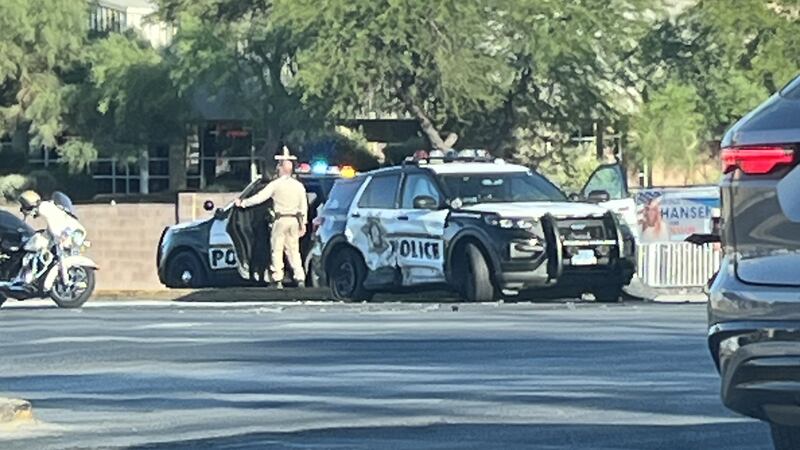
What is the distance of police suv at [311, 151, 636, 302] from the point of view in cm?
2330

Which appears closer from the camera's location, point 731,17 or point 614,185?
point 614,185

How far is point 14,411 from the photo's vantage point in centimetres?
1167

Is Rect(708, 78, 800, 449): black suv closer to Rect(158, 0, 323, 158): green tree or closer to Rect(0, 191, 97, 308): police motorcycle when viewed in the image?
Rect(0, 191, 97, 308): police motorcycle

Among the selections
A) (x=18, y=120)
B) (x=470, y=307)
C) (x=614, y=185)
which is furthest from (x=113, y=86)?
(x=470, y=307)

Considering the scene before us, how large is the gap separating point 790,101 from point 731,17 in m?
37.7

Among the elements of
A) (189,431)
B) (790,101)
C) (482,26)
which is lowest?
(189,431)

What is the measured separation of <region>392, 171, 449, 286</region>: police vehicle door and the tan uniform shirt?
1951 mm

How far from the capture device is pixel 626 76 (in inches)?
1732

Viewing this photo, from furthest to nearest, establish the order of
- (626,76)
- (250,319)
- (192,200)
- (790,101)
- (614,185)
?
(626,76) < (192,200) < (614,185) < (250,319) < (790,101)

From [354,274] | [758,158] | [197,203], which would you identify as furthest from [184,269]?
[758,158]

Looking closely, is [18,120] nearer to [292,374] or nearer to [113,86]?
[113,86]

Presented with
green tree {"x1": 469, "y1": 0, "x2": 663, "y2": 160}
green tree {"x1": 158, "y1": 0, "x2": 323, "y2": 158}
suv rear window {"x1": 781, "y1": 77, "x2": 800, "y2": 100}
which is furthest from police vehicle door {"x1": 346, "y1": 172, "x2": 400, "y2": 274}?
green tree {"x1": 158, "y1": 0, "x2": 323, "y2": 158}

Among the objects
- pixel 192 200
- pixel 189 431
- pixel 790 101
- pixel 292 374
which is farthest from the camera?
pixel 192 200

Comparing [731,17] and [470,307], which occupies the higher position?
[731,17]
